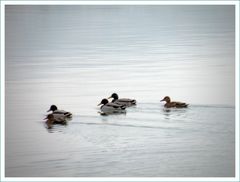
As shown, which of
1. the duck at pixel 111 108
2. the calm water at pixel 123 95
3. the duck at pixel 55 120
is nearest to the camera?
the calm water at pixel 123 95

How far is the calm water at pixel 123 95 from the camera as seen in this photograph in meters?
8.12

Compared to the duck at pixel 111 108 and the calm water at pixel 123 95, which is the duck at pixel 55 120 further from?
the duck at pixel 111 108

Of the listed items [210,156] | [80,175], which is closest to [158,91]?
[210,156]

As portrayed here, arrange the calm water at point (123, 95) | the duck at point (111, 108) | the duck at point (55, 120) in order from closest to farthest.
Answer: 1. the calm water at point (123, 95)
2. the duck at point (55, 120)
3. the duck at point (111, 108)

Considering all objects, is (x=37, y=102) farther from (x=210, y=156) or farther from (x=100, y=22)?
(x=100, y=22)

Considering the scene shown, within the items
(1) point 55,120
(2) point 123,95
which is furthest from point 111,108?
(2) point 123,95

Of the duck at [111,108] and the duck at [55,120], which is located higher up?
the duck at [111,108]

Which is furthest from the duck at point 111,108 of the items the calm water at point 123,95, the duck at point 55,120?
the duck at point 55,120

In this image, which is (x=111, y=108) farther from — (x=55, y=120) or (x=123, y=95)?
(x=123, y=95)

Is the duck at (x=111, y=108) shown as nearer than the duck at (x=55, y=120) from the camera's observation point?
No

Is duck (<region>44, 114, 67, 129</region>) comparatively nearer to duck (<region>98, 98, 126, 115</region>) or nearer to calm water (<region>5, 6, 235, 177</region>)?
calm water (<region>5, 6, 235, 177</region>)

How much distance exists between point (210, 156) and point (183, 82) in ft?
16.7

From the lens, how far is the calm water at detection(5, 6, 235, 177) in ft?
26.6

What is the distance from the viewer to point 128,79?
44.8ft
